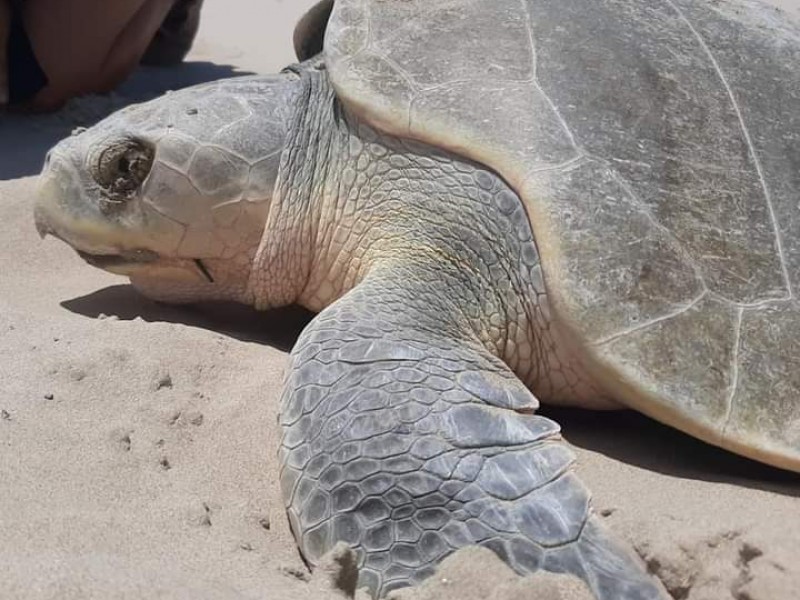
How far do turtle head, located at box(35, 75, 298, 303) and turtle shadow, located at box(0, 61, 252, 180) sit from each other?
1.20 meters

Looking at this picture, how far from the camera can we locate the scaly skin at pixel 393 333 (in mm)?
1482

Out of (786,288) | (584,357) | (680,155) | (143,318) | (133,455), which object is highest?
(680,155)

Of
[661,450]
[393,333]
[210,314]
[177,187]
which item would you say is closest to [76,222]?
[177,187]

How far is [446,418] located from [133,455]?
51cm

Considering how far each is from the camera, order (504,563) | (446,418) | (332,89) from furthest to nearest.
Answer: (332,89) < (446,418) < (504,563)

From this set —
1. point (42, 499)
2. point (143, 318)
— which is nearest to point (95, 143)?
point (143, 318)

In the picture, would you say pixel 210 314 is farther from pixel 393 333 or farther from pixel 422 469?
pixel 422 469

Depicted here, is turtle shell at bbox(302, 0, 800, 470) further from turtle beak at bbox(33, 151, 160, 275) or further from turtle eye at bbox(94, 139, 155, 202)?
turtle beak at bbox(33, 151, 160, 275)

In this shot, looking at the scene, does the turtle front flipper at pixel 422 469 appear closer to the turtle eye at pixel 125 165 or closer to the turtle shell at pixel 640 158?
the turtle shell at pixel 640 158

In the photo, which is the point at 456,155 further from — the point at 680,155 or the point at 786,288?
the point at 786,288

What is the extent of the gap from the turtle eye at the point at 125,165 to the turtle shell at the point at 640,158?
0.46 meters

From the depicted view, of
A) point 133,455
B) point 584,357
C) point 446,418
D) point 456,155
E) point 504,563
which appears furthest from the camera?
point 456,155

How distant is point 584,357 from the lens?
191 centimetres

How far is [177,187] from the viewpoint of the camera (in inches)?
90.0
